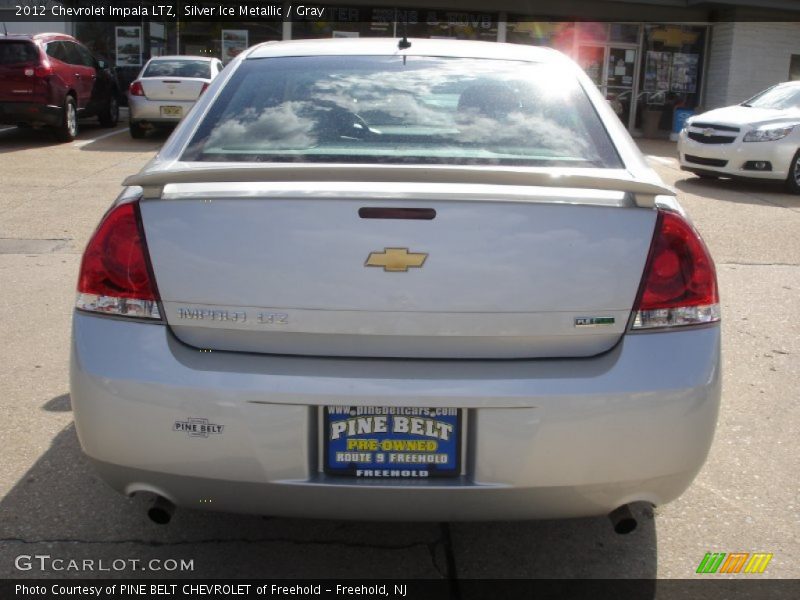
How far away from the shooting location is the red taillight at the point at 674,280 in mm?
2527

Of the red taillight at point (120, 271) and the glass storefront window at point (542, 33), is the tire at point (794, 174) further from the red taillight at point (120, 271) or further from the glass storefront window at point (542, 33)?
the glass storefront window at point (542, 33)

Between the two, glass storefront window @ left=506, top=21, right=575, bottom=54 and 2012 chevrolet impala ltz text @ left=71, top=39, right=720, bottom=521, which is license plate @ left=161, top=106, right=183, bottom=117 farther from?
2012 chevrolet impala ltz text @ left=71, top=39, right=720, bottom=521

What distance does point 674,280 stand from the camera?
256 cm

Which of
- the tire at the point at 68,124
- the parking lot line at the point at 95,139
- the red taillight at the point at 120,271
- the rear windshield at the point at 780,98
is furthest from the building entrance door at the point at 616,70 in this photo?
the red taillight at the point at 120,271

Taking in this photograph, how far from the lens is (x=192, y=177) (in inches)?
101

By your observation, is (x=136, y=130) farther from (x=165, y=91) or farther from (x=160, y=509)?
(x=160, y=509)

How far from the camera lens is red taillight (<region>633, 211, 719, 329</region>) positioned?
8.29 feet

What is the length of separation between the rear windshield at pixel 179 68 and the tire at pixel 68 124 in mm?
1406

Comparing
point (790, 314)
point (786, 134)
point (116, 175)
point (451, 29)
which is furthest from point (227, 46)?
point (790, 314)

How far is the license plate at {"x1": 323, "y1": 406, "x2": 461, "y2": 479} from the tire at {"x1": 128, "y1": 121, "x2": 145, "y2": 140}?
14.7m

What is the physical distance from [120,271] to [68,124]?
1365cm

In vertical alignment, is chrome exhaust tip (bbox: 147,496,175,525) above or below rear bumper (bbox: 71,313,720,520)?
below

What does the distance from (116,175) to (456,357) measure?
1010 cm

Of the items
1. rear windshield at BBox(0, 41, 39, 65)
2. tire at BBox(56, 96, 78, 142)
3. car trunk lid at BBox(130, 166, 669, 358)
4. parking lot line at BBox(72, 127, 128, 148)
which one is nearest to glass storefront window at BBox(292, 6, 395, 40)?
parking lot line at BBox(72, 127, 128, 148)
